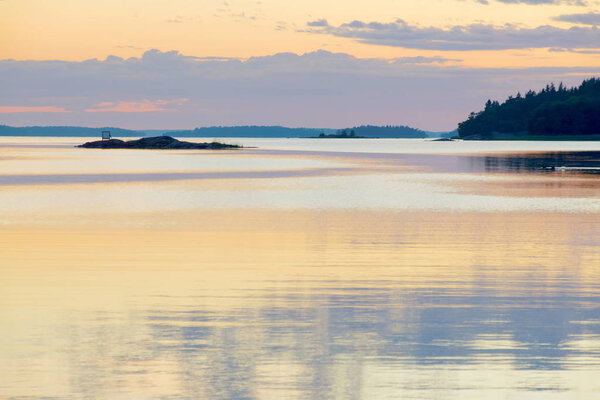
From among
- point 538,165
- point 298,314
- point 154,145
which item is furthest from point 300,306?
point 154,145

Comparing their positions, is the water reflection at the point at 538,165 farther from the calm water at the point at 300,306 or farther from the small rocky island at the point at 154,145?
the small rocky island at the point at 154,145

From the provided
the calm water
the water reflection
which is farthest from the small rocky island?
the calm water

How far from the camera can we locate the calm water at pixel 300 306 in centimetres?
Answer: 938

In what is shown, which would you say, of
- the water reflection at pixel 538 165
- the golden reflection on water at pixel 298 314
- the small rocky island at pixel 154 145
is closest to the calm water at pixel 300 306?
the golden reflection on water at pixel 298 314

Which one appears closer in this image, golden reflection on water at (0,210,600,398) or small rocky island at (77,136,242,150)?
golden reflection on water at (0,210,600,398)

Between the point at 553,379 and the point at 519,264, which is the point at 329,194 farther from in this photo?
the point at 553,379

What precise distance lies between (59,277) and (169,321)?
4789mm

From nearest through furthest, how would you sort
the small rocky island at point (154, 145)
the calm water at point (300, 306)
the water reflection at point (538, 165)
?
the calm water at point (300, 306), the water reflection at point (538, 165), the small rocky island at point (154, 145)

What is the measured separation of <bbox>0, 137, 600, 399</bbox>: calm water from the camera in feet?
30.8

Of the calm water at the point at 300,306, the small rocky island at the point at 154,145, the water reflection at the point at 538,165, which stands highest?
the small rocky island at the point at 154,145

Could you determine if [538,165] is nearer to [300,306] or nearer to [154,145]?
[300,306]

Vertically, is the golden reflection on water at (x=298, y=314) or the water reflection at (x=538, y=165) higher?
the water reflection at (x=538, y=165)

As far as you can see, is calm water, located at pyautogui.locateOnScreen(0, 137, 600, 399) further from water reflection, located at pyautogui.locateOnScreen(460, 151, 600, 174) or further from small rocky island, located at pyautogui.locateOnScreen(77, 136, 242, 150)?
small rocky island, located at pyautogui.locateOnScreen(77, 136, 242, 150)

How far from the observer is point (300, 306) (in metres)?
13.4
